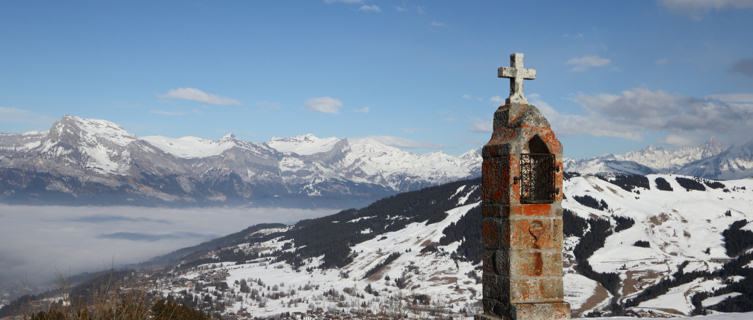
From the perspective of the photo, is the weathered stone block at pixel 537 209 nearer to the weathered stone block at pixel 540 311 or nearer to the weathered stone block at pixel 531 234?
the weathered stone block at pixel 531 234

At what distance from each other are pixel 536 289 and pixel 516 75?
5.13 m

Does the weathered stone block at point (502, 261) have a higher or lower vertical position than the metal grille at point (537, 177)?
lower

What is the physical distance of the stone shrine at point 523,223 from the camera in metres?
12.1

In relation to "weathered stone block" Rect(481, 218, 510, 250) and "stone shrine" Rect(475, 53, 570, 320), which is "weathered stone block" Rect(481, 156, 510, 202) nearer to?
"stone shrine" Rect(475, 53, 570, 320)

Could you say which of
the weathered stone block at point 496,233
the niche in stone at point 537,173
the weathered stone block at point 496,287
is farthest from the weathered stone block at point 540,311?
the niche in stone at point 537,173

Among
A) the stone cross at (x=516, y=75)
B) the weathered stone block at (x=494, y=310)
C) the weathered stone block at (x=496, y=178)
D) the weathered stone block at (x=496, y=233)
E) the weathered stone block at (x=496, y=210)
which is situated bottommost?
the weathered stone block at (x=494, y=310)

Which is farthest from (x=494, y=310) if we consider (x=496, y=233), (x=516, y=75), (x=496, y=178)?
(x=516, y=75)

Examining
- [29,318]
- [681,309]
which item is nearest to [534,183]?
[29,318]

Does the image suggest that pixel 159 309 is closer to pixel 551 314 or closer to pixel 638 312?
pixel 551 314

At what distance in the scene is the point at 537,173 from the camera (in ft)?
42.8

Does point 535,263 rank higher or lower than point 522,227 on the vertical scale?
lower

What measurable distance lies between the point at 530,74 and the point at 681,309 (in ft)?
719

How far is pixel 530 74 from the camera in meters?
14.0

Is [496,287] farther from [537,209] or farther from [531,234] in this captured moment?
[537,209]
